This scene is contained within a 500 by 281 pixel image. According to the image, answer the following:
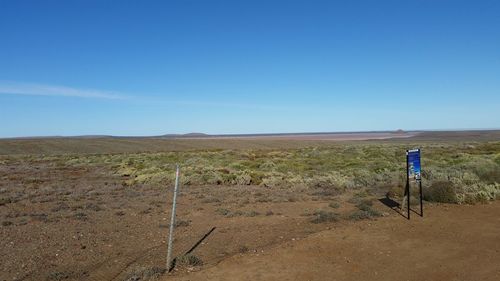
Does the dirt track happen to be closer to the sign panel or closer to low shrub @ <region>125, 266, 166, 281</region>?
low shrub @ <region>125, 266, 166, 281</region>

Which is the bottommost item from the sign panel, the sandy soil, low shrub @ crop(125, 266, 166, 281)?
the sandy soil

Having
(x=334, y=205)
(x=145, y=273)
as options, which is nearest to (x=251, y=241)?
(x=145, y=273)

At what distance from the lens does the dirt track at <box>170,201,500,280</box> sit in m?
8.12

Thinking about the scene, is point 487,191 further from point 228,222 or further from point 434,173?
point 228,222

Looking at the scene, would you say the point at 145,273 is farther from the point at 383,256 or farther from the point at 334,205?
the point at 334,205

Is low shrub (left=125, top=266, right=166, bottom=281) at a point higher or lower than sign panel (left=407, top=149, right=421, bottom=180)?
lower

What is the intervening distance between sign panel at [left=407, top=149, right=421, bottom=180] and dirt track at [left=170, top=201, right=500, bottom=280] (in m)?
1.41

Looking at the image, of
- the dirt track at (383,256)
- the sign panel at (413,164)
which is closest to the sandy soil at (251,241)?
the dirt track at (383,256)

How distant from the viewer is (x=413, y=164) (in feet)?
42.7

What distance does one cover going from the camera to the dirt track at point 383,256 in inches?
320

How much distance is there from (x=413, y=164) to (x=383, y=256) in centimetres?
458

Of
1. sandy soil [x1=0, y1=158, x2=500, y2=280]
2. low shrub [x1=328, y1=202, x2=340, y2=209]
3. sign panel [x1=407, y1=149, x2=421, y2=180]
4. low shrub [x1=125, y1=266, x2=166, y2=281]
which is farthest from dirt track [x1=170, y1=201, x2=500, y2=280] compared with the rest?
low shrub [x1=328, y1=202, x2=340, y2=209]

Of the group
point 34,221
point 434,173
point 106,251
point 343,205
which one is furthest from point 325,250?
point 434,173

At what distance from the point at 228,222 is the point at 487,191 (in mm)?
9219
